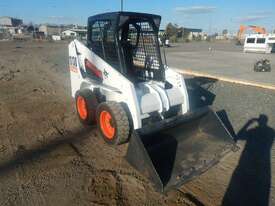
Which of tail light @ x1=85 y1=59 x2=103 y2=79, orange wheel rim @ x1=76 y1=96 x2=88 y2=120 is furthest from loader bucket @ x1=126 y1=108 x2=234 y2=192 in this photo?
orange wheel rim @ x1=76 y1=96 x2=88 y2=120

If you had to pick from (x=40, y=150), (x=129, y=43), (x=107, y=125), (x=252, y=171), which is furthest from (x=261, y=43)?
(x=40, y=150)

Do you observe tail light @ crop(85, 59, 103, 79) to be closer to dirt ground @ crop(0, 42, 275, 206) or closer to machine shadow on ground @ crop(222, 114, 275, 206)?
dirt ground @ crop(0, 42, 275, 206)

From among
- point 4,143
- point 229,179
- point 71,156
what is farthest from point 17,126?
point 229,179

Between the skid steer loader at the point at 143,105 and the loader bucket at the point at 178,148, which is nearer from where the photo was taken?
the loader bucket at the point at 178,148

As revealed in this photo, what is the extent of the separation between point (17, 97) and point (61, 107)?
5.86ft

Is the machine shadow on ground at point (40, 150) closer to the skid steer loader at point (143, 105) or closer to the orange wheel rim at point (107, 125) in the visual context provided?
the skid steer loader at point (143, 105)

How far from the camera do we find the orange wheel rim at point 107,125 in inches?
164

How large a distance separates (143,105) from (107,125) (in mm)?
754

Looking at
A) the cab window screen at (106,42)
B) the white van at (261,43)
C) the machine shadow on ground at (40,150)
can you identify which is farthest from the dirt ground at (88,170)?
the white van at (261,43)

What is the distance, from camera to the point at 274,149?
4.30 m

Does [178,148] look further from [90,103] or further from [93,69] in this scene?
[93,69]

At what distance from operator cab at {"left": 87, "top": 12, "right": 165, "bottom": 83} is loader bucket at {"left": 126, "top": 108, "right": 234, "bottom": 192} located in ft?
3.95

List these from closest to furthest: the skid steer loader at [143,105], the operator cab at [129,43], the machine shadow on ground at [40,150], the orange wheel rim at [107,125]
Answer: the skid steer loader at [143,105]
the machine shadow on ground at [40,150]
the orange wheel rim at [107,125]
the operator cab at [129,43]

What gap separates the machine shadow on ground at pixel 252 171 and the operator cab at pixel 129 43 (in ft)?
6.61
